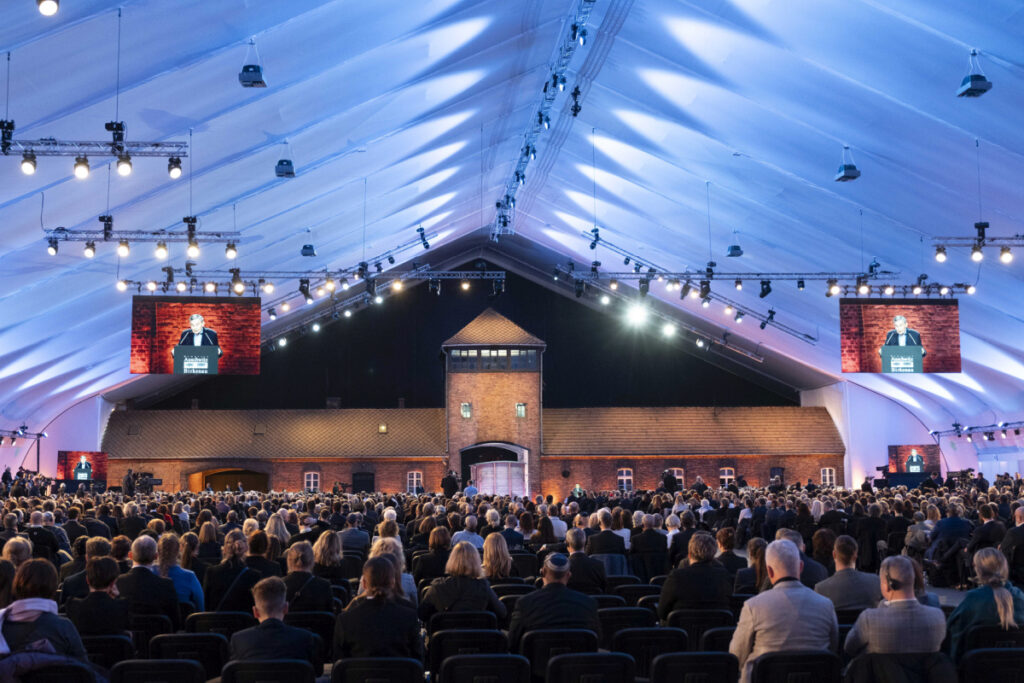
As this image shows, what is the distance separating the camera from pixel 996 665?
18.3 feet

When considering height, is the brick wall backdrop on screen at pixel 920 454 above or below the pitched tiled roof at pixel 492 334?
below

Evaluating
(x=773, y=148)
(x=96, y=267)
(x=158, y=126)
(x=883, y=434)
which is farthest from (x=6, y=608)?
(x=883, y=434)

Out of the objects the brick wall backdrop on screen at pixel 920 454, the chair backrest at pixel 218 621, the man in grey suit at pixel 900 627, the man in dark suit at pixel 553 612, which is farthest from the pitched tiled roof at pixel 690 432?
the man in grey suit at pixel 900 627

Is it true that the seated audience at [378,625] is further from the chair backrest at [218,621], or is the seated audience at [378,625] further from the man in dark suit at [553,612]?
the chair backrest at [218,621]

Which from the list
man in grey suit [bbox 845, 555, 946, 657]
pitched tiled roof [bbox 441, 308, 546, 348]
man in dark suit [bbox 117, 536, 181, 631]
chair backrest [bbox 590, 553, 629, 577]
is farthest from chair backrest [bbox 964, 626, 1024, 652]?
pitched tiled roof [bbox 441, 308, 546, 348]

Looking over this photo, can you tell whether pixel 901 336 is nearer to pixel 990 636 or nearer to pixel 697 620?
pixel 697 620

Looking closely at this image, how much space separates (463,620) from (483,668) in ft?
6.50

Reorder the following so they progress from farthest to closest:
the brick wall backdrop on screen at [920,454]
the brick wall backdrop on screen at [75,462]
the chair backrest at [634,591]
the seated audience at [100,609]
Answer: the brick wall backdrop on screen at [920,454] → the brick wall backdrop on screen at [75,462] → the chair backrest at [634,591] → the seated audience at [100,609]

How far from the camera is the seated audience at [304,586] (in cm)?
855

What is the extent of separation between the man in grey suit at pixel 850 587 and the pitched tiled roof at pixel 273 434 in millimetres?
38724

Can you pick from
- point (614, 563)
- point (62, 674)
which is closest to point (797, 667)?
point (62, 674)

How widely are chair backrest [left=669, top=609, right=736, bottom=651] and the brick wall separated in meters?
38.0

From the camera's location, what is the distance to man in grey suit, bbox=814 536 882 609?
8.05 meters

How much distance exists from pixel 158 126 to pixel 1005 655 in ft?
51.9
